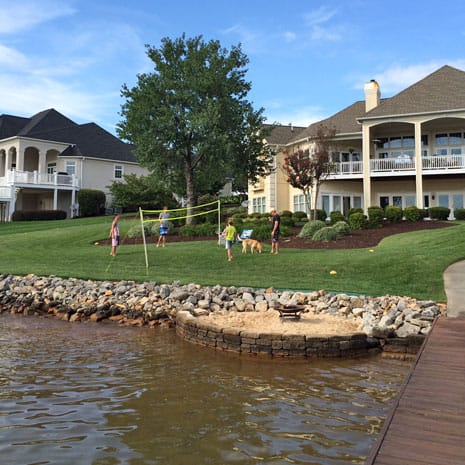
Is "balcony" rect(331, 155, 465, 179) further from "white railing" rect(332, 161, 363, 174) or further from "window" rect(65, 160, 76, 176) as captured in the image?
"window" rect(65, 160, 76, 176)

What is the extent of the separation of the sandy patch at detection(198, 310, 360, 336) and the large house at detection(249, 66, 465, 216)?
704 inches

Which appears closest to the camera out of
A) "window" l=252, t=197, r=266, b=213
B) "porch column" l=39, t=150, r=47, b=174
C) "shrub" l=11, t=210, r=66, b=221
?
"window" l=252, t=197, r=266, b=213

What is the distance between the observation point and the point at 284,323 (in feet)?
30.0

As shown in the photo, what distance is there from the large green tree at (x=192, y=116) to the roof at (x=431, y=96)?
7889 millimetres

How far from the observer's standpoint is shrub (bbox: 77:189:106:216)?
37.8m

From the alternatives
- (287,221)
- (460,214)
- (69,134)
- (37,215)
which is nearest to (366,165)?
(460,214)

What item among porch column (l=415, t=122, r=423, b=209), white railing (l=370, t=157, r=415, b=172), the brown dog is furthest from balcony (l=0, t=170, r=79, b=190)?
porch column (l=415, t=122, r=423, b=209)

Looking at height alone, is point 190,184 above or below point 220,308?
above

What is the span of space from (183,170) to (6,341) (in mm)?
18071

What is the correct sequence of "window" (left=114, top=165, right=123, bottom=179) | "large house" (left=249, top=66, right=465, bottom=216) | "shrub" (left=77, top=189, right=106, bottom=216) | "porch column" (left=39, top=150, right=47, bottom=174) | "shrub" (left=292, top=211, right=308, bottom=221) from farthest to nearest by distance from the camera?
"window" (left=114, top=165, right=123, bottom=179), "porch column" (left=39, top=150, right=47, bottom=174), "shrub" (left=77, top=189, right=106, bottom=216), "shrub" (left=292, top=211, right=308, bottom=221), "large house" (left=249, top=66, right=465, bottom=216)

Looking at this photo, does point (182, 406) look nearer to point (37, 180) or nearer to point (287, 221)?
point (287, 221)

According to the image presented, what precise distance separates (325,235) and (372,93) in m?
14.9

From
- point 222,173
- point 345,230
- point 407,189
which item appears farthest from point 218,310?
point 407,189

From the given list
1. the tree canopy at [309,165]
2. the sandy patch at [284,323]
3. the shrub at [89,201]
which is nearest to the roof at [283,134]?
the tree canopy at [309,165]
